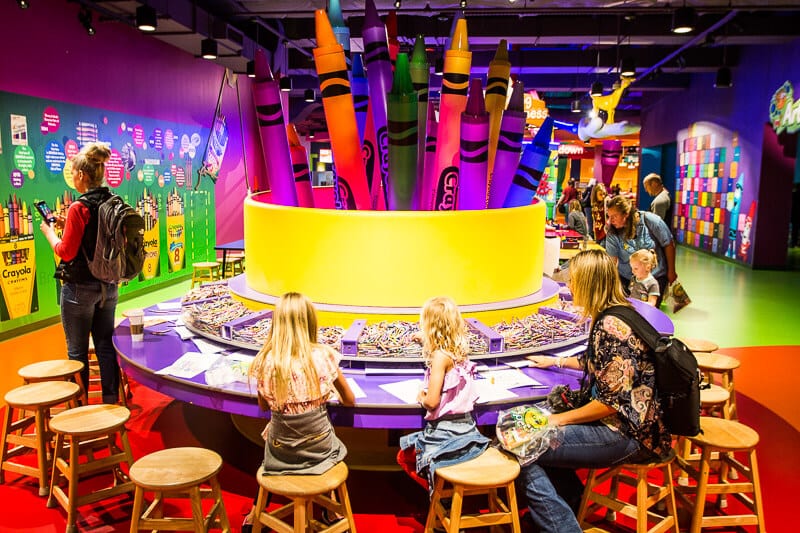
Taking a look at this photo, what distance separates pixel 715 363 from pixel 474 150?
71.0 inches

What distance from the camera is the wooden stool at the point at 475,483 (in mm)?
2166

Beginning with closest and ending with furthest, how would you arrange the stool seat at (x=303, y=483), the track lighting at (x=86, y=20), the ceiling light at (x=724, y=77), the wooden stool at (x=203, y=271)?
the stool seat at (x=303, y=483), the track lighting at (x=86, y=20), the wooden stool at (x=203, y=271), the ceiling light at (x=724, y=77)

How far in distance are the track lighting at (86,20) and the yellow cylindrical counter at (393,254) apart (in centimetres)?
427

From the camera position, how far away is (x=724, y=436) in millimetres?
2617

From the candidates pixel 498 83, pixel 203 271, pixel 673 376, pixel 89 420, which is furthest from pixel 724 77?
pixel 89 420

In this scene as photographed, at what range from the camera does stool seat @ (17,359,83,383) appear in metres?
3.16

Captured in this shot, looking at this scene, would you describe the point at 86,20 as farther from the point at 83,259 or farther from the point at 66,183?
the point at 83,259

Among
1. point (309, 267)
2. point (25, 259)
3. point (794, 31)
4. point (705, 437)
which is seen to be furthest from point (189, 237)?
point (794, 31)

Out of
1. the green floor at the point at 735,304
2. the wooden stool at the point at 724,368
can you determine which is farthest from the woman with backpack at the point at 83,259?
the green floor at the point at 735,304

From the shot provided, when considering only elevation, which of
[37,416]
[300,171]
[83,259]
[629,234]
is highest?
[300,171]

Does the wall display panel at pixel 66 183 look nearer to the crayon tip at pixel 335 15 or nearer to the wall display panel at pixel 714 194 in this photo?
the crayon tip at pixel 335 15

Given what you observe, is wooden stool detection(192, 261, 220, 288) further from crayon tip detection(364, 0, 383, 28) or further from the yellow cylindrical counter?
crayon tip detection(364, 0, 383, 28)

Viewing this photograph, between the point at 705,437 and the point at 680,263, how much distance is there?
9338 mm

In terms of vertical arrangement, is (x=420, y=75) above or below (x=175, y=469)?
above
